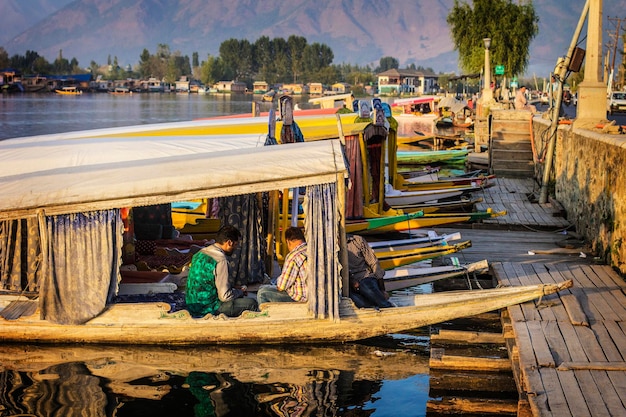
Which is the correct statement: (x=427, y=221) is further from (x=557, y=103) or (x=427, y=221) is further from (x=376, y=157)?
(x=557, y=103)

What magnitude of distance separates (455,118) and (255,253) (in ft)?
156

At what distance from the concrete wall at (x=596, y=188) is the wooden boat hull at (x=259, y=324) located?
269 cm

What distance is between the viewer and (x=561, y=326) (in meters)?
9.63

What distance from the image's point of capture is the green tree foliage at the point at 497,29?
181 ft

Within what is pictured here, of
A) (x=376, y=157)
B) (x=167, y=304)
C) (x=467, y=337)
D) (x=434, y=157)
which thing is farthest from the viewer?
(x=434, y=157)

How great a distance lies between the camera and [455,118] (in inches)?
2292

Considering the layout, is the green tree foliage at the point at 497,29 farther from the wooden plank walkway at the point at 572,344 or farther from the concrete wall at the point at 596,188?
the wooden plank walkway at the point at 572,344

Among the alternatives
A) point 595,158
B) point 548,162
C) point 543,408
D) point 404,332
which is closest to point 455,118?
point 548,162

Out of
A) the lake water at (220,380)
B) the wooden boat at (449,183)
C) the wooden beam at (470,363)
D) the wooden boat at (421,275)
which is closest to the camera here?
A: the lake water at (220,380)

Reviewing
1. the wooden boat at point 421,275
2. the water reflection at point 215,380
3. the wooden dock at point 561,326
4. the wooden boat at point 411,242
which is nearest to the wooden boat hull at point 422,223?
the wooden dock at point 561,326

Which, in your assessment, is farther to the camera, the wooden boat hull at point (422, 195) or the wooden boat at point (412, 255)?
the wooden boat hull at point (422, 195)

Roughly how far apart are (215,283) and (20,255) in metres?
2.60

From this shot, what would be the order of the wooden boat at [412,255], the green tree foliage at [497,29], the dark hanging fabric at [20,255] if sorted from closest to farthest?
the dark hanging fabric at [20,255] → the wooden boat at [412,255] → the green tree foliage at [497,29]

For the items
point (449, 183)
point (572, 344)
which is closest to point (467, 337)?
point (572, 344)
